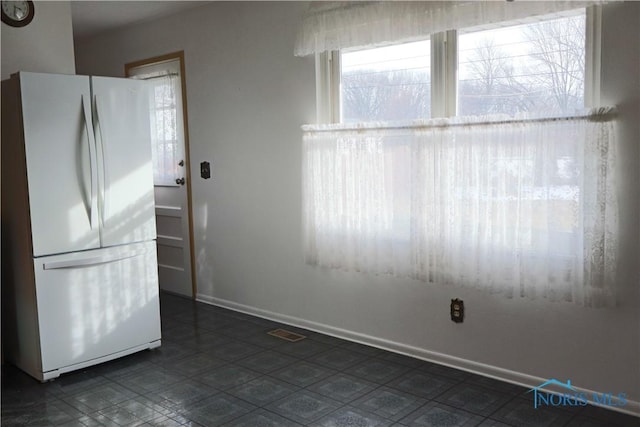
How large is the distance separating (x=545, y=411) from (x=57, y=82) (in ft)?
9.93

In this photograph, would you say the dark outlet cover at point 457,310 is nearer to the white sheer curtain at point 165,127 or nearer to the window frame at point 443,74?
the window frame at point 443,74

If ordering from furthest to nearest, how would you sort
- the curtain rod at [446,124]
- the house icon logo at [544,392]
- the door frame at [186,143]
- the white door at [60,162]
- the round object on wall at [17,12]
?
1. the door frame at [186,143]
2. the round object on wall at [17,12]
3. the white door at [60,162]
4. the house icon logo at [544,392]
5. the curtain rod at [446,124]

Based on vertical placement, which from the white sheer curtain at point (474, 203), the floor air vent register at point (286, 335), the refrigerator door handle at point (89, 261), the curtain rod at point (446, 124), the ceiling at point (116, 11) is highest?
the ceiling at point (116, 11)

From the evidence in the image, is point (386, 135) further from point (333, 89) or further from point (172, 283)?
point (172, 283)

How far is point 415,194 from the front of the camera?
10.5ft

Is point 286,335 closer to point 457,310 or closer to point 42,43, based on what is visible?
point 457,310

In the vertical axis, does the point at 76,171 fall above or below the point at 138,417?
above

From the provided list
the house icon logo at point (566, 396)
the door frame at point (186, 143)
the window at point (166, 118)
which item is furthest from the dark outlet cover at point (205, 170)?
the house icon logo at point (566, 396)

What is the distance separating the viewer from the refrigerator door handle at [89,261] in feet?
10.3

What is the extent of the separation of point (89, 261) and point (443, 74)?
88.5 inches

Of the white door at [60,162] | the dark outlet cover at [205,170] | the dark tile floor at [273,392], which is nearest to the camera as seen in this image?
the dark tile floor at [273,392]

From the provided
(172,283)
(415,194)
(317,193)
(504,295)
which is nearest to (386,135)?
(415,194)

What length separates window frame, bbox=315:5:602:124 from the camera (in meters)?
2.61

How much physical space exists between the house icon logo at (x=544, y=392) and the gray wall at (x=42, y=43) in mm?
3413
